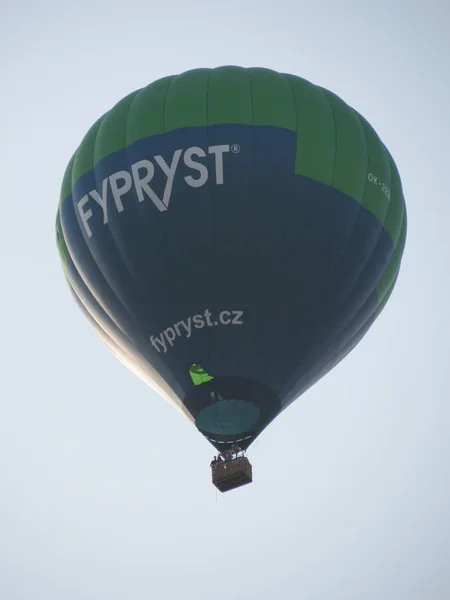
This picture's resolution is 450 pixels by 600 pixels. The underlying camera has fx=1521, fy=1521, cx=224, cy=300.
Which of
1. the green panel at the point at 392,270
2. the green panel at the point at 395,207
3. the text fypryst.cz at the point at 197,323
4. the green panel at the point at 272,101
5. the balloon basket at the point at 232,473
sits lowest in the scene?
the balloon basket at the point at 232,473

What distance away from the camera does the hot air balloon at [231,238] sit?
1911 cm

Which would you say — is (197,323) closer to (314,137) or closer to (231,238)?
(231,238)

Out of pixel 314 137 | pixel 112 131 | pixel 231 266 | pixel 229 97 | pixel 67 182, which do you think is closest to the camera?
pixel 231 266

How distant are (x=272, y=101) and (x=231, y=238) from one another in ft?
6.58

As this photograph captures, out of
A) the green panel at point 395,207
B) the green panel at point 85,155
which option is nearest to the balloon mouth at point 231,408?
the green panel at point 395,207

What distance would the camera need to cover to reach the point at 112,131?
20.0 meters

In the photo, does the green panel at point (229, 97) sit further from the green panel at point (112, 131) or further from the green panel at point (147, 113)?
the green panel at point (112, 131)

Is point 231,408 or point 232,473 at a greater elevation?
point 231,408

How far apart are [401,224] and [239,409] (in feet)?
11.6

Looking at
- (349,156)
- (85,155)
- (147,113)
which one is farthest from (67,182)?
(349,156)

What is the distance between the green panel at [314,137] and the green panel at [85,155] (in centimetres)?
274

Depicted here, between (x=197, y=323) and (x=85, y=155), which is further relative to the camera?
(x=85, y=155)

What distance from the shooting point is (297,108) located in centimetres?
1978

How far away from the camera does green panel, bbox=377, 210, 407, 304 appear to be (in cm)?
2048
